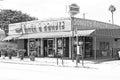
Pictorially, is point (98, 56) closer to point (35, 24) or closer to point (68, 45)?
point (68, 45)

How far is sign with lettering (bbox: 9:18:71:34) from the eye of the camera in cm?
3019

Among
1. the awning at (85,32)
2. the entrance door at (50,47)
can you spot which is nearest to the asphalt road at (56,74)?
the awning at (85,32)

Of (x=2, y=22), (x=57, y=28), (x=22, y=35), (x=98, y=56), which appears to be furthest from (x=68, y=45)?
(x=2, y=22)

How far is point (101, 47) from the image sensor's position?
34.0 metres

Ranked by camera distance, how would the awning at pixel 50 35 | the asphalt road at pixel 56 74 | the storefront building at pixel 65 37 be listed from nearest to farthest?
the asphalt road at pixel 56 74, the awning at pixel 50 35, the storefront building at pixel 65 37

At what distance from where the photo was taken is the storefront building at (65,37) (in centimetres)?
2942

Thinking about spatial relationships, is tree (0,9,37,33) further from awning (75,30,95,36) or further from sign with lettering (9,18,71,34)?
awning (75,30,95,36)

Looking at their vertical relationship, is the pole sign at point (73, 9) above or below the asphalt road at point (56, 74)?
above

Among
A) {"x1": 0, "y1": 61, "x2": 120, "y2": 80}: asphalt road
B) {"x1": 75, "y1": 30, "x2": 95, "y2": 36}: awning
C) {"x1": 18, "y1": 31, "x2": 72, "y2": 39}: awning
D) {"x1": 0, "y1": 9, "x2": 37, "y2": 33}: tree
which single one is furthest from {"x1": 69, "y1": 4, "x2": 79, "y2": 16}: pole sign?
{"x1": 0, "y1": 9, "x2": 37, "y2": 33}: tree

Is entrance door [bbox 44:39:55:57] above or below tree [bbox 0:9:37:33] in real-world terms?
below

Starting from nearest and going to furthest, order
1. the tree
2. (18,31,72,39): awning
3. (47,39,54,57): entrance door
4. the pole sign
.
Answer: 1. the pole sign
2. (18,31,72,39): awning
3. (47,39,54,57): entrance door
4. the tree

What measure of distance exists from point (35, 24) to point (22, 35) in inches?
109

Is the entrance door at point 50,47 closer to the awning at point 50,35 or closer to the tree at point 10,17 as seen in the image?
the awning at point 50,35

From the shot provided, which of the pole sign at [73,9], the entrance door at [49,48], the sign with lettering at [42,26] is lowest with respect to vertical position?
the entrance door at [49,48]
